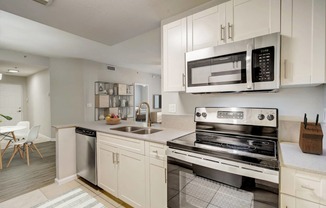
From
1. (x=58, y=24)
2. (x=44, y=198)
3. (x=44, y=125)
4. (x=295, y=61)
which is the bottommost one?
(x=44, y=198)

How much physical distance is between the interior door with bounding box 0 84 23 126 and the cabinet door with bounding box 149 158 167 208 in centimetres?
782

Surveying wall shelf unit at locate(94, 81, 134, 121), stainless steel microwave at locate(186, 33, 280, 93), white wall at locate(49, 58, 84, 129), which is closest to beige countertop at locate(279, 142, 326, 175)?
stainless steel microwave at locate(186, 33, 280, 93)

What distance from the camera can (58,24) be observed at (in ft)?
6.99

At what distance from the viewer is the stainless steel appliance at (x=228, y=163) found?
985 millimetres

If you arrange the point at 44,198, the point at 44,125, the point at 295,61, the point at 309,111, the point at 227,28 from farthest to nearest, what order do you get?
the point at 44,125 → the point at 44,198 → the point at 227,28 → the point at 309,111 → the point at 295,61

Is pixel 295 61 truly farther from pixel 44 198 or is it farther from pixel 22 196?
pixel 22 196

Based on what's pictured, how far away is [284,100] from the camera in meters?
1.43

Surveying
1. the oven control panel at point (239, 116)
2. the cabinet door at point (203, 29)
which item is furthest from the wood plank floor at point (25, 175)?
the cabinet door at point (203, 29)

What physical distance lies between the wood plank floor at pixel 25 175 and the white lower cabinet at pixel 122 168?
115 cm

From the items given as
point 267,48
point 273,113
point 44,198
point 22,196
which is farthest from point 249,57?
point 22,196

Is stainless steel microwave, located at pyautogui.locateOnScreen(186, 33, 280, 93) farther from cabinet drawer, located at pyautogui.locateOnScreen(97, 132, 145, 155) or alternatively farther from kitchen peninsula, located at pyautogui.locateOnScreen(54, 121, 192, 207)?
cabinet drawer, located at pyautogui.locateOnScreen(97, 132, 145, 155)

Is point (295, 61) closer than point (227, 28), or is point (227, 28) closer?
point (295, 61)

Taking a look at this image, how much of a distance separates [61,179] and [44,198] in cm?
37

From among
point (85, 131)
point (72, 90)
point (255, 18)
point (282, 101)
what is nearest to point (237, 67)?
point (255, 18)
